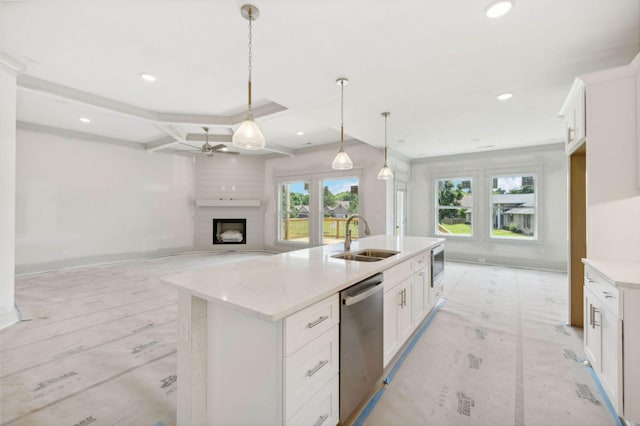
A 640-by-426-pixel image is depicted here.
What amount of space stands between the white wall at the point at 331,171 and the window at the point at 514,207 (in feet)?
8.79

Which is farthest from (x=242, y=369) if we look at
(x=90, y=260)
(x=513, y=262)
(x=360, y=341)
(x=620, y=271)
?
(x=513, y=262)

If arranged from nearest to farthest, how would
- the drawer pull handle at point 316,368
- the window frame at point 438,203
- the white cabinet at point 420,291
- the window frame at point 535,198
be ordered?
the drawer pull handle at point 316,368, the white cabinet at point 420,291, the window frame at point 535,198, the window frame at point 438,203

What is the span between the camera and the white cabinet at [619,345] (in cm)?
156

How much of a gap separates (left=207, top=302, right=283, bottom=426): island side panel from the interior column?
3019 mm

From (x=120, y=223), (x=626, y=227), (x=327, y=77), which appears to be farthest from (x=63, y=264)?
(x=626, y=227)

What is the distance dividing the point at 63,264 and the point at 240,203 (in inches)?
155

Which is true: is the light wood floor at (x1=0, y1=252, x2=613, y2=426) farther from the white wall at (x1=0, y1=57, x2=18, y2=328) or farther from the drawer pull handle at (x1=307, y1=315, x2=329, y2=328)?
the drawer pull handle at (x1=307, y1=315, x2=329, y2=328)

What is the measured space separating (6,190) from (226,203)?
15.9 feet

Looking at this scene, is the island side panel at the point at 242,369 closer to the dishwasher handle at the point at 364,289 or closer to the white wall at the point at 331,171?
the dishwasher handle at the point at 364,289

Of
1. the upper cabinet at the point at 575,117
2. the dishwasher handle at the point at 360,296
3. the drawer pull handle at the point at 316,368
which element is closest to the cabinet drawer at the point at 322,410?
the drawer pull handle at the point at 316,368

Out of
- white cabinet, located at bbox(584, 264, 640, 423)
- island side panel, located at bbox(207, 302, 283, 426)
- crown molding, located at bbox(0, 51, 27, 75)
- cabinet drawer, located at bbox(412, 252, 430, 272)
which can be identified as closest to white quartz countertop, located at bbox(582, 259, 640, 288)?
white cabinet, located at bbox(584, 264, 640, 423)

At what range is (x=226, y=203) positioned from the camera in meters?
7.60

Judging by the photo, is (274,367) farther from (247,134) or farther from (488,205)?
(488,205)

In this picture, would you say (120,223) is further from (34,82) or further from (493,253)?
(493,253)
